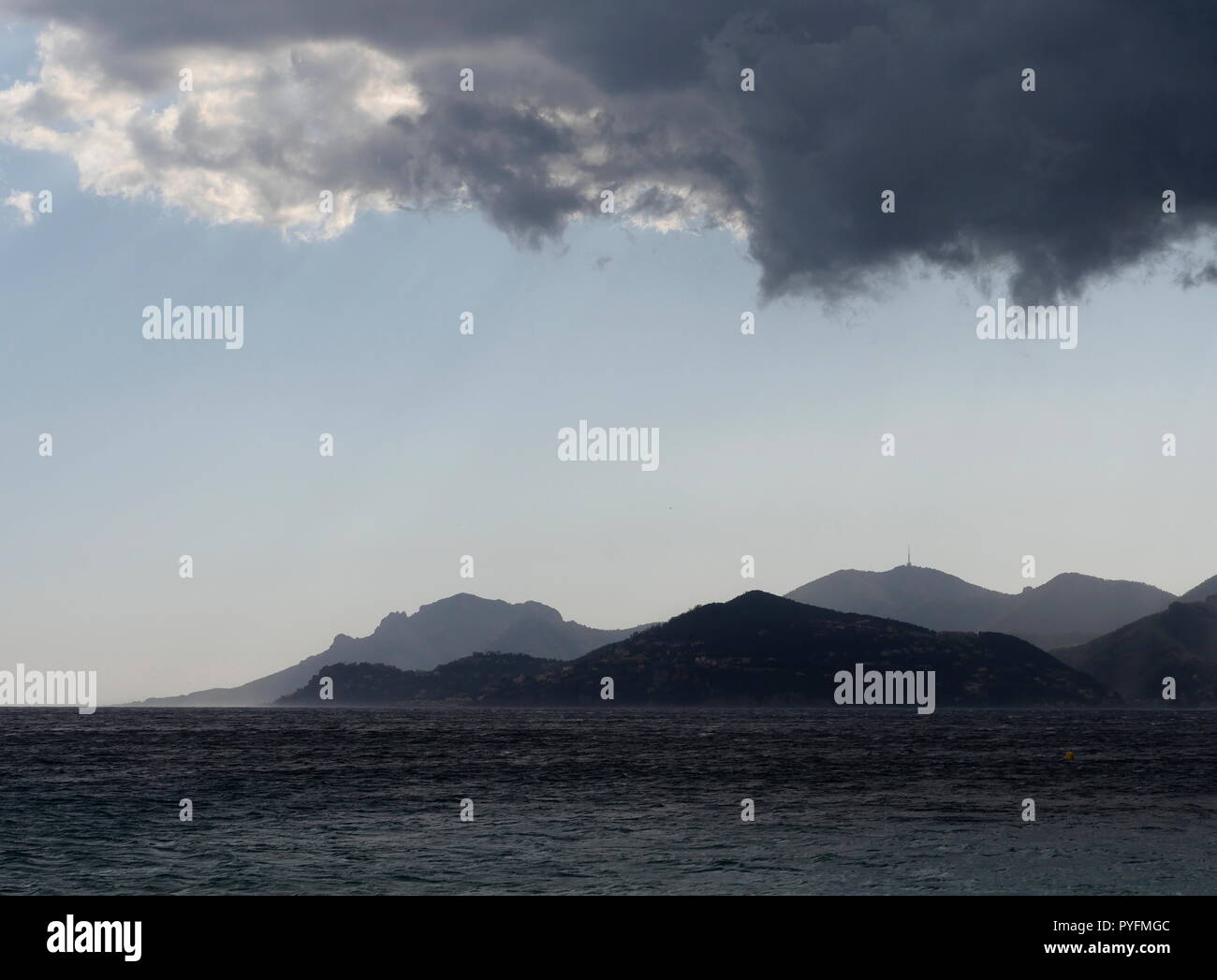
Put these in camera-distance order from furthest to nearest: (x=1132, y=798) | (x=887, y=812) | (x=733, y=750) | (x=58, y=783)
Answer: (x=733, y=750) → (x=58, y=783) → (x=1132, y=798) → (x=887, y=812)

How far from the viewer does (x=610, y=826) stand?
2365 inches

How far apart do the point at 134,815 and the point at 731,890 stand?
41.8m

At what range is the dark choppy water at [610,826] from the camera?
147ft

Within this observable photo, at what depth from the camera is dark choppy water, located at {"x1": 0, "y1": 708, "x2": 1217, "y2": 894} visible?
44.7 meters

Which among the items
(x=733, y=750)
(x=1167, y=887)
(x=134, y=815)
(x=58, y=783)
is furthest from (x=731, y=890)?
(x=733, y=750)
